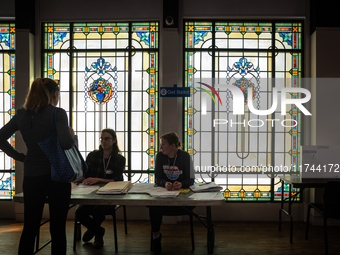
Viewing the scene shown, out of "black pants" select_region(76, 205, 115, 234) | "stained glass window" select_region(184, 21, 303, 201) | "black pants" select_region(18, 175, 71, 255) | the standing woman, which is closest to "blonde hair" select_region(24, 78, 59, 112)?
the standing woman

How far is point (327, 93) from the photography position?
177 inches

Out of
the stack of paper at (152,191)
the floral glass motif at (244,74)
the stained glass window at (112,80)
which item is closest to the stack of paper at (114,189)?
the stack of paper at (152,191)

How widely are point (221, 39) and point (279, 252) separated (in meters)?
3.22

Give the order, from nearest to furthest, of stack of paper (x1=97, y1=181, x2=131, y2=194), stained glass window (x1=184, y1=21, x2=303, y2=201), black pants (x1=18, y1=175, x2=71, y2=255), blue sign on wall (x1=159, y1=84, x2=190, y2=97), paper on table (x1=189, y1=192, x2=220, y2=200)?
black pants (x1=18, y1=175, x2=71, y2=255)
paper on table (x1=189, y1=192, x2=220, y2=200)
stack of paper (x1=97, y1=181, x2=131, y2=194)
blue sign on wall (x1=159, y1=84, x2=190, y2=97)
stained glass window (x1=184, y1=21, x2=303, y2=201)

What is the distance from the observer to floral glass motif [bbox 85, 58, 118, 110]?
484 cm

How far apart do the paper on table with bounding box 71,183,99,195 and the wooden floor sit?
84cm

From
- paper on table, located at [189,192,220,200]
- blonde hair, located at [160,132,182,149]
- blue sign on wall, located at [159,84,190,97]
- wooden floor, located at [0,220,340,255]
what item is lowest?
wooden floor, located at [0,220,340,255]

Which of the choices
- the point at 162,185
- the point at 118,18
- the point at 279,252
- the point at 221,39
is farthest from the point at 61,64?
the point at 279,252

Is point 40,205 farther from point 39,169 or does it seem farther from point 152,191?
point 152,191

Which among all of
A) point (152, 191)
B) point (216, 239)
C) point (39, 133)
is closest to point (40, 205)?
point (39, 133)

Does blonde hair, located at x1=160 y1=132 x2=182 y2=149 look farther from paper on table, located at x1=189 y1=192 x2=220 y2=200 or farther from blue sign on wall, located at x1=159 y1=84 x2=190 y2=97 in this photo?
blue sign on wall, located at x1=159 y1=84 x2=190 y2=97

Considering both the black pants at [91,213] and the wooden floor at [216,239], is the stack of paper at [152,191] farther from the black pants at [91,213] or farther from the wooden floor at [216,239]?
the wooden floor at [216,239]

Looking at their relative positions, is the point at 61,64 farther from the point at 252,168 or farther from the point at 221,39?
the point at 252,168

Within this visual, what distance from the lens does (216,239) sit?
381 centimetres
